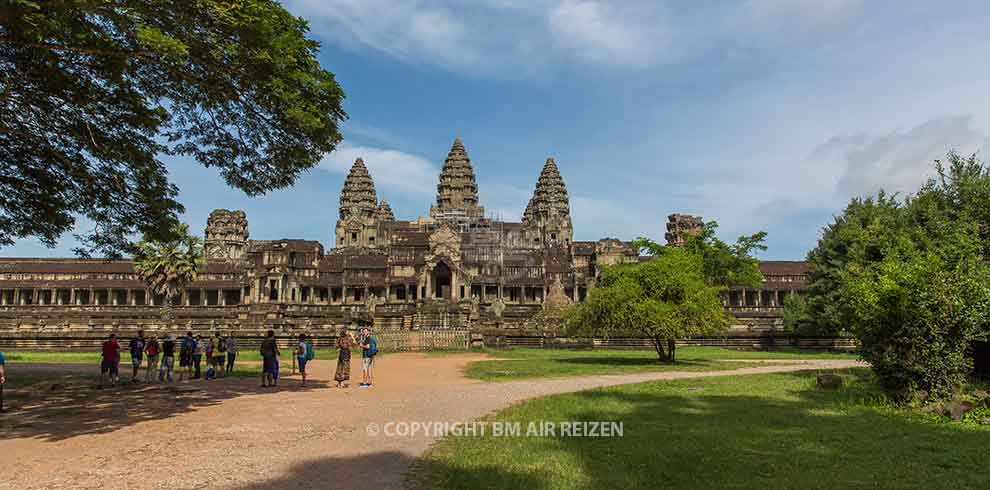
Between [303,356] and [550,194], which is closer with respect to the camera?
[303,356]

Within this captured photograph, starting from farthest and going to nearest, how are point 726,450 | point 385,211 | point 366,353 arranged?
point 385,211 < point 366,353 < point 726,450

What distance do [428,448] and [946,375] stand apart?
1131 centimetres

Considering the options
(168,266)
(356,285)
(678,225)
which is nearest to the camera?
(168,266)

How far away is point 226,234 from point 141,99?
284 feet

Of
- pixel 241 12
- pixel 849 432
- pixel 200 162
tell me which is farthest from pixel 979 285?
pixel 200 162

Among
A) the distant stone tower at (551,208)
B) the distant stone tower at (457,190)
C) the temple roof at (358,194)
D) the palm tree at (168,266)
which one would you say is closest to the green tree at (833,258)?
the palm tree at (168,266)

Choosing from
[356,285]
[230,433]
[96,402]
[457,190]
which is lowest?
[96,402]

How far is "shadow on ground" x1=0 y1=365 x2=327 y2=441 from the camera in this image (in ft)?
36.3

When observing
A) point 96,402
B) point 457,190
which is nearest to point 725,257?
point 96,402

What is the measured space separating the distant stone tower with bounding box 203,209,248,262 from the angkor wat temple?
2238 mm

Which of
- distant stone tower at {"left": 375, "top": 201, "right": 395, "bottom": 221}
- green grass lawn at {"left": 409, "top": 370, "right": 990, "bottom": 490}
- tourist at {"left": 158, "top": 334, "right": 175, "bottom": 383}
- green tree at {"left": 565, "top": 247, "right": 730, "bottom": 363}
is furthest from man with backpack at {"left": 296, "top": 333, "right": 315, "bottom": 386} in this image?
distant stone tower at {"left": 375, "top": 201, "right": 395, "bottom": 221}

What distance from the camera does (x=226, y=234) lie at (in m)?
93.4

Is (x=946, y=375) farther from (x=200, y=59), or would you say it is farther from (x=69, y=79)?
Answer: (x=69, y=79)

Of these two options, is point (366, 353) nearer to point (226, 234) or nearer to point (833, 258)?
point (833, 258)
